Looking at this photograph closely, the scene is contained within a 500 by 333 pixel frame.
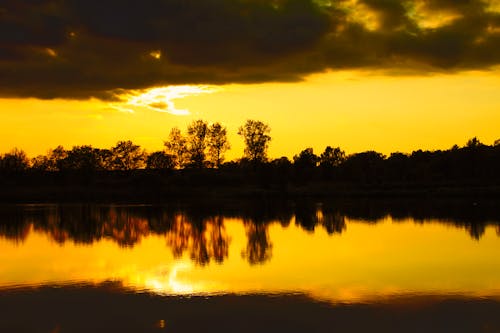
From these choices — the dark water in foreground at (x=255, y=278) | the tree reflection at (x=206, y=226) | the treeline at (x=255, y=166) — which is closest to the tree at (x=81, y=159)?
the treeline at (x=255, y=166)

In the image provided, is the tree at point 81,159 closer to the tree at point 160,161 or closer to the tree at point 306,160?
the tree at point 160,161

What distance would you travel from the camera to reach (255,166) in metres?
113

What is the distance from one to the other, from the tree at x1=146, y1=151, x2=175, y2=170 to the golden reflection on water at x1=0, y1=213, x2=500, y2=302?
85.5 m

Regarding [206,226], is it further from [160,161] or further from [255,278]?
[160,161]

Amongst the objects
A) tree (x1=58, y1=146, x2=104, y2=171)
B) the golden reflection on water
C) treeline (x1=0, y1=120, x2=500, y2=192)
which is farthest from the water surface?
tree (x1=58, y1=146, x2=104, y2=171)

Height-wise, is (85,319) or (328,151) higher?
(328,151)

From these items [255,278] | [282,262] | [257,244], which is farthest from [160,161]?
[255,278]

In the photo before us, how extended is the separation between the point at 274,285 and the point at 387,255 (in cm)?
936

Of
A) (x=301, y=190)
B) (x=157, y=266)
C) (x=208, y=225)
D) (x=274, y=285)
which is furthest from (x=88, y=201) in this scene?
(x=274, y=285)

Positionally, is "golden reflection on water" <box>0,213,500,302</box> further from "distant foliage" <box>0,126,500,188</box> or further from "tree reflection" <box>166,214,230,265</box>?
"distant foliage" <box>0,126,500,188</box>

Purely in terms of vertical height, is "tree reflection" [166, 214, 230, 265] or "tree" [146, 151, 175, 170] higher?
"tree" [146, 151, 175, 170]

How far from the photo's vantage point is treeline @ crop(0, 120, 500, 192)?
106188 millimetres

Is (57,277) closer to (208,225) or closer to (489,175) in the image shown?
(208,225)

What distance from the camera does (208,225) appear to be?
45.3 metres
